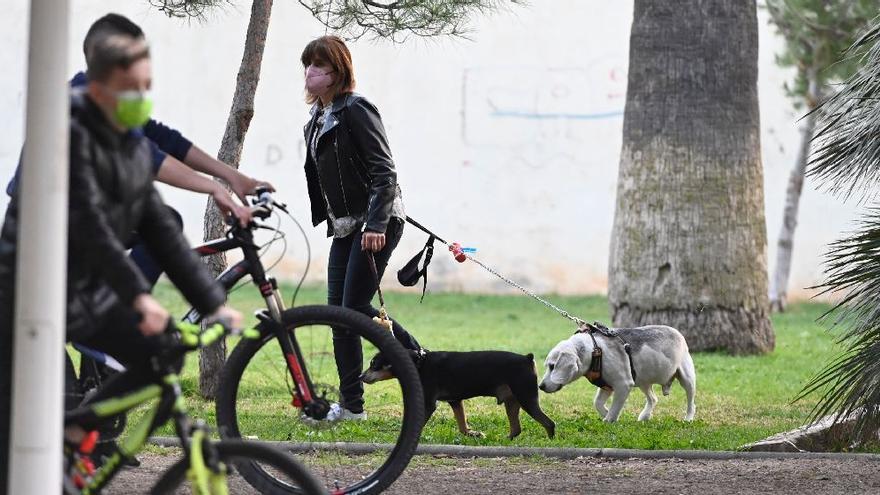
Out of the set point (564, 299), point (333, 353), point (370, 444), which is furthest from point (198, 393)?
point (564, 299)

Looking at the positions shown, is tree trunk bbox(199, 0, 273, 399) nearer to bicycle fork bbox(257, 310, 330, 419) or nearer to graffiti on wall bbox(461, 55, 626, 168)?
bicycle fork bbox(257, 310, 330, 419)

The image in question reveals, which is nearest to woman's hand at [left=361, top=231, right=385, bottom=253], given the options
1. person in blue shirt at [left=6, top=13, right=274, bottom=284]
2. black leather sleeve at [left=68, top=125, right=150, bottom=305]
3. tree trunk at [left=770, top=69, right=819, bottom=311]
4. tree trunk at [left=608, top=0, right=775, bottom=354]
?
person in blue shirt at [left=6, top=13, right=274, bottom=284]

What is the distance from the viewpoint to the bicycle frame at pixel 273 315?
5.17m

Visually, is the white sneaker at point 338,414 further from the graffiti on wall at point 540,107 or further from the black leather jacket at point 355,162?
the graffiti on wall at point 540,107

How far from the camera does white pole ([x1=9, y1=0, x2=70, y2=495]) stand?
3.73m

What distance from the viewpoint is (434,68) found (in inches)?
737

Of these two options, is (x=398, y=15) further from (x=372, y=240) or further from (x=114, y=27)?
(x=114, y=27)

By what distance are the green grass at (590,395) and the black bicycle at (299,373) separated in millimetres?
170

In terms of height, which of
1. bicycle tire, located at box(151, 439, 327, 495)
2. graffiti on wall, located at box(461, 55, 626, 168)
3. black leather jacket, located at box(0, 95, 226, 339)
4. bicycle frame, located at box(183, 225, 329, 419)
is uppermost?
graffiti on wall, located at box(461, 55, 626, 168)

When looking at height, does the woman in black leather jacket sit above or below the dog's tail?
above

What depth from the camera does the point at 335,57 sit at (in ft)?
24.2

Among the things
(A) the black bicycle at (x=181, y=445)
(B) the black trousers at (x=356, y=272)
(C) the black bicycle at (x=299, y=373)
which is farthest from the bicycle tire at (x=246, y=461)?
(B) the black trousers at (x=356, y=272)

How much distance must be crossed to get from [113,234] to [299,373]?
4.92ft

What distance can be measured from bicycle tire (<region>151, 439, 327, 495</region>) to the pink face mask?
3.63 m
